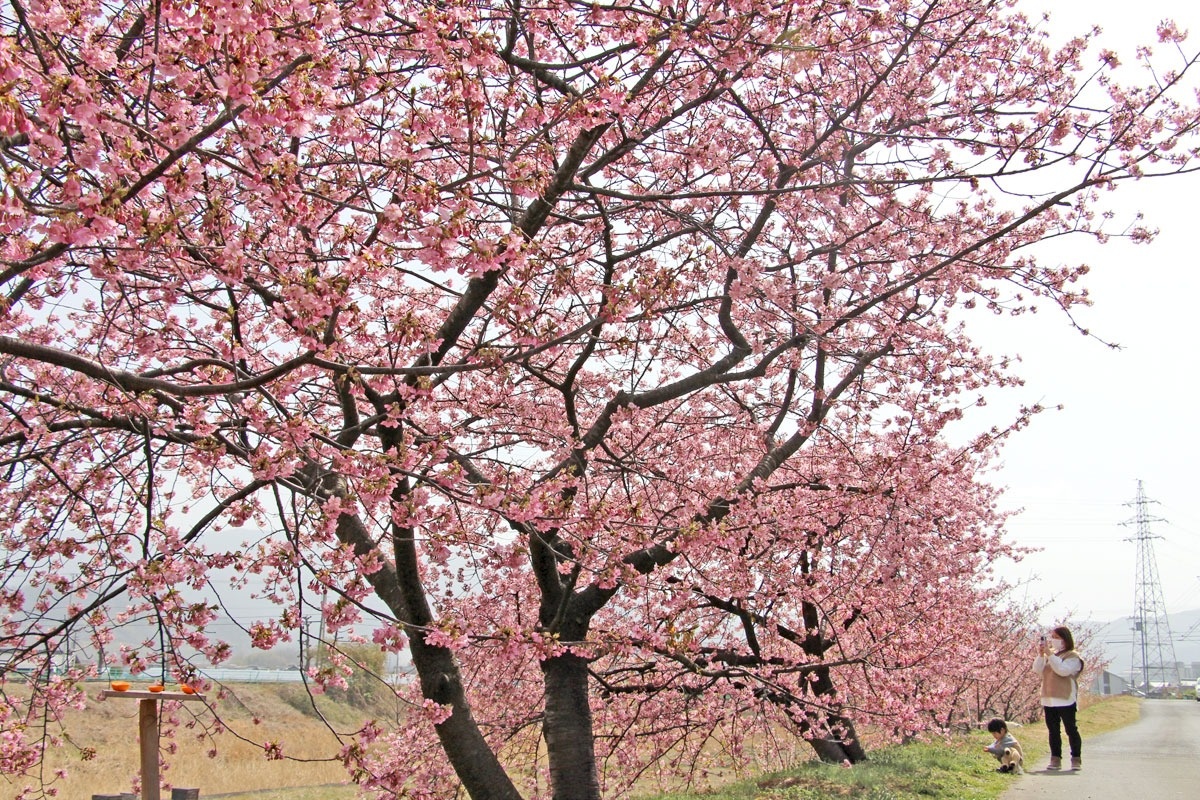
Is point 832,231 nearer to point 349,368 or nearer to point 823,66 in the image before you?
point 823,66

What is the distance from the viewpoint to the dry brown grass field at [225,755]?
55.9ft

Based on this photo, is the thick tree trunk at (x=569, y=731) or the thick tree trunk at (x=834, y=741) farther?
the thick tree trunk at (x=834, y=741)

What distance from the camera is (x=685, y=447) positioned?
9.08m

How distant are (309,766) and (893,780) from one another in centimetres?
1818

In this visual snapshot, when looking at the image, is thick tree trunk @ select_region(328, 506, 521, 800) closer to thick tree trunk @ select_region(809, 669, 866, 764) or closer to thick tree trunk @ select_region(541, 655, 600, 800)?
thick tree trunk @ select_region(541, 655, 600, 800)

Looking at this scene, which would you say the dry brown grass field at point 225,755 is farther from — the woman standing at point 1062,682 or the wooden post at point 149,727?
the woman standing at point 1062,682

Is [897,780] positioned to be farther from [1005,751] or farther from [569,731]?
[569,731]

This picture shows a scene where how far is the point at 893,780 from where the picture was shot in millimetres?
8648

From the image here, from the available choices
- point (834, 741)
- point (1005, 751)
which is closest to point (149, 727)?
point (834, 741)

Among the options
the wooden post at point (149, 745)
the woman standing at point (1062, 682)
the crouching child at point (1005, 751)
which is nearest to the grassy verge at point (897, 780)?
the crouching child at point (1005, 751)

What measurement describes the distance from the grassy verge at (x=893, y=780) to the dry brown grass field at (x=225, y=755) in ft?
25.1

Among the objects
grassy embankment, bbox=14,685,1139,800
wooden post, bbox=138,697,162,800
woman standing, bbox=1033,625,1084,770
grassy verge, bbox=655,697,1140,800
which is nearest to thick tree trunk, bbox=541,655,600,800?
grassy embankment, bbox=14,685,1139,800

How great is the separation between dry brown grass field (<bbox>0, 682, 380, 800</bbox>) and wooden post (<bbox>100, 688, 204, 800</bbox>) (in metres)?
9.90

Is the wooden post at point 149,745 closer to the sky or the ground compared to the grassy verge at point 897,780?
closer to the sky
